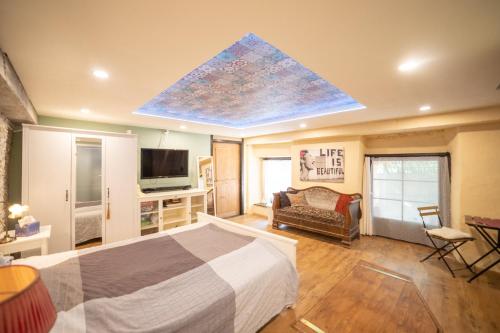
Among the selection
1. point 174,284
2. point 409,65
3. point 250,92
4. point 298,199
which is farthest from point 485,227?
point 174,284

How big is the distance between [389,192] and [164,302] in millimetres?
4618

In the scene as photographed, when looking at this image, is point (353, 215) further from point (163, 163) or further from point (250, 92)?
point (163, 163)

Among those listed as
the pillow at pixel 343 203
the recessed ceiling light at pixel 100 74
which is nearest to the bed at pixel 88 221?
the recessed ceiling light at pixel 100 74

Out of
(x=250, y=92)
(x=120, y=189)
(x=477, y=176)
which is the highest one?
(x=250, y=92)

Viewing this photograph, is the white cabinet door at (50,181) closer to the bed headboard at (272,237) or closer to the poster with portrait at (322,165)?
the bed headboard at (272,237)

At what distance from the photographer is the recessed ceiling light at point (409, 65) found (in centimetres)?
160

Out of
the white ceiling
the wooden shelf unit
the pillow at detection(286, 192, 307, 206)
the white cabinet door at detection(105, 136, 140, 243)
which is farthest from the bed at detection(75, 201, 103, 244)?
the pillow at detection(286, 192, 307, 206)

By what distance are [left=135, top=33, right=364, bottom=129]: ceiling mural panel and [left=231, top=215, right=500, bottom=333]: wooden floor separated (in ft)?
8.08

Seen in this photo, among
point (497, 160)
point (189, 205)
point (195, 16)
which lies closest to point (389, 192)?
point (497, 160)

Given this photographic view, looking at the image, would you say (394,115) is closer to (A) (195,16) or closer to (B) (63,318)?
(A) (195,16)

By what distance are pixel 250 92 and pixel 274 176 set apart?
12.4 feet

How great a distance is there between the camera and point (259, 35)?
50.0 inches

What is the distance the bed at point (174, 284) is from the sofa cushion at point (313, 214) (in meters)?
2.14

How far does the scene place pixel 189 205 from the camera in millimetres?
4496
